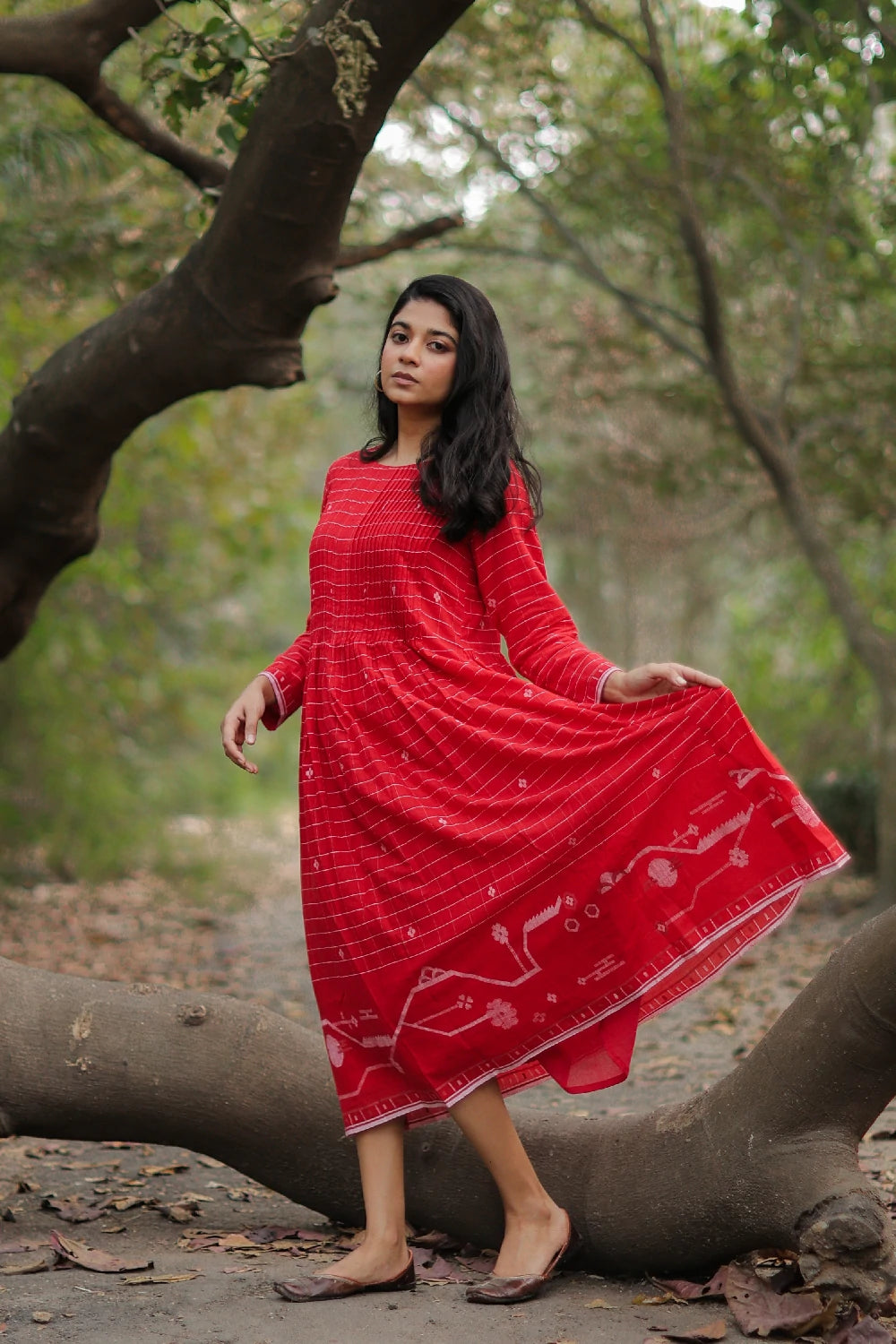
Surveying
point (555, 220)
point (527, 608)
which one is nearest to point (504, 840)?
point (527, 608)

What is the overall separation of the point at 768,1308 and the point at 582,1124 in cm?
60

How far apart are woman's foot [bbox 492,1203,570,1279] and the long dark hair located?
4.48 ft

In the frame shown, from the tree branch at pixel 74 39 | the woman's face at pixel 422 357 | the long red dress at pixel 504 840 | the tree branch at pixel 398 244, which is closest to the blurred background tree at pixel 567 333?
the tree branch at pixel 74 39

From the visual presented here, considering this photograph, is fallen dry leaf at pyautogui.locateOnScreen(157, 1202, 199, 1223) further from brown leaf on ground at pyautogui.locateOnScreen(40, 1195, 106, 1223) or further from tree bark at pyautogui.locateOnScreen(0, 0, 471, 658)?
tree bark at pyautogui.locateOnScreen(0, 0, 471, 658)

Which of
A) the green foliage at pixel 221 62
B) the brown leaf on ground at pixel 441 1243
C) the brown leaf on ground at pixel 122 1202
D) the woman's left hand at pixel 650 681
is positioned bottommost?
the brown leaf on ground at pixel 122 1202

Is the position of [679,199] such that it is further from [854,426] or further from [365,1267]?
[365,1267]

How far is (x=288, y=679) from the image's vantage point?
2947mm

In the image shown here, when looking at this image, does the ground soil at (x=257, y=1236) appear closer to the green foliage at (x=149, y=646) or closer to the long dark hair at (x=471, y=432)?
the long dark hair at (x=471, y=432)

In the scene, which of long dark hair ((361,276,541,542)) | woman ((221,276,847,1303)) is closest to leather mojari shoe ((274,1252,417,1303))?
woman ((221,276,847,1303))

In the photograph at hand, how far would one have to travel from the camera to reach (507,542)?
2859mm

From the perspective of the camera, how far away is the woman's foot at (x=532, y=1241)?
8.64 ft

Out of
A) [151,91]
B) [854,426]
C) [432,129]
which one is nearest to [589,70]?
[432,129]

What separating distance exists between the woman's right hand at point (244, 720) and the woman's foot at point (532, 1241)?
1042 mm

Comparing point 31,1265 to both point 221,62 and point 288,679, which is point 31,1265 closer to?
point 288,679
